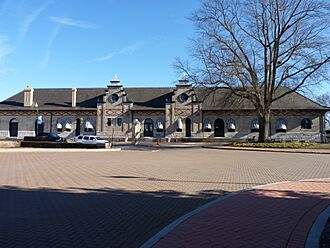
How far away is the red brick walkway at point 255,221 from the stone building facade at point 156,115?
1674 inches

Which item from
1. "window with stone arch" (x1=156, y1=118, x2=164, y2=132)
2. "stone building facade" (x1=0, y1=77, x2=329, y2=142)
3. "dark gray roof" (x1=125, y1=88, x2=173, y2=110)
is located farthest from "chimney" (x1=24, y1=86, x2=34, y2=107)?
"window with stone arch" (x1=156, y1=118, x2=164, y2=132)

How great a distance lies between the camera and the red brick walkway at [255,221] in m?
5.13

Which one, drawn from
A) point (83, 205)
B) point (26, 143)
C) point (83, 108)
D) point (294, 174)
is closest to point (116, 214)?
point (83, 205)

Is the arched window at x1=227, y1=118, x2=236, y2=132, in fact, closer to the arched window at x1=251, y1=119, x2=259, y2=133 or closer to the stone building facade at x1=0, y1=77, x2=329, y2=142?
the stone building facade at x1=0, y1=77, x2=329, y2=142

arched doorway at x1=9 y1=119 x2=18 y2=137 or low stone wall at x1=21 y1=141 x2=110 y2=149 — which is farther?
arched doorway at x1=9 y1=119 x2=18 y2=137

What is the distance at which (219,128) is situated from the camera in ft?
172

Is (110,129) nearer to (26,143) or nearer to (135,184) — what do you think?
(26,143)

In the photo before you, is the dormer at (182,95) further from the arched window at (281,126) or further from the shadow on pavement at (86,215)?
the shadow on pavement at (86,215)

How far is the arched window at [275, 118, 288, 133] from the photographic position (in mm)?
49987

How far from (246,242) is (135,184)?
6454 millimetres

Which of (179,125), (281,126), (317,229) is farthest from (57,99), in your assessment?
(317,229)

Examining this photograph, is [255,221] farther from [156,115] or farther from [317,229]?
[156,115]

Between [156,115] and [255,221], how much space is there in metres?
47.6

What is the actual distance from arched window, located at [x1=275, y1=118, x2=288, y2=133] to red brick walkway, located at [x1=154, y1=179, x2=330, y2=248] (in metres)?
42.6
